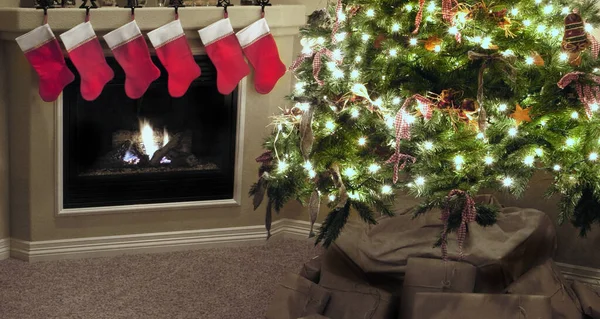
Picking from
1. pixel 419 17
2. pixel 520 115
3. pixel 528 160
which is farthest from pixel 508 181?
pixel 419 17

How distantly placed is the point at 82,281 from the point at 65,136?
638 mm

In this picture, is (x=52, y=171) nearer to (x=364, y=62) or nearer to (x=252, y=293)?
(x=252, y=293)

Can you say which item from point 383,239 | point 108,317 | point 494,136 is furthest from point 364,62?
point 108,317

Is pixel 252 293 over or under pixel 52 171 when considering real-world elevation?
under

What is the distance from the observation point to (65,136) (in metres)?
3.82

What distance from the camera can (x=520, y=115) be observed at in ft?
9.85

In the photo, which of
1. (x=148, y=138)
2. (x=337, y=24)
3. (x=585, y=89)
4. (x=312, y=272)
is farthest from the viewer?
(x=148, y=138)

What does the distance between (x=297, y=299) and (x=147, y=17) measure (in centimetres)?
136

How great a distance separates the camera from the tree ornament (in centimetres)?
300

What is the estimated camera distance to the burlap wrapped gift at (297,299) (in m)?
3.26

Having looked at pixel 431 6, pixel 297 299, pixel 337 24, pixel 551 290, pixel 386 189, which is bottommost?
pixel 297 299

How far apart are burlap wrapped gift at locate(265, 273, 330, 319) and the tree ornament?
0.95 m

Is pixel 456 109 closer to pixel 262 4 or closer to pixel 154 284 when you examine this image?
pixel 262 4

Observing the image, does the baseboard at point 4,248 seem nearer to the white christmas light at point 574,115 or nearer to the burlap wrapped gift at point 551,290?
the burlap wrapped gift at point 551,290
